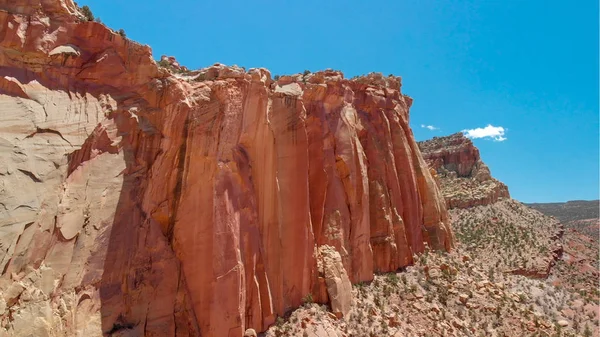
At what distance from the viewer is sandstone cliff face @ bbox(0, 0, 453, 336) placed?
11.6 m

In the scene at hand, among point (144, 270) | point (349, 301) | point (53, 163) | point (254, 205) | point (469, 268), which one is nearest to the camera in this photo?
point (53, 163)

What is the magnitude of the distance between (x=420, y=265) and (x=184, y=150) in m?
21.3

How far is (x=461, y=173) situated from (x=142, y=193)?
227 feet

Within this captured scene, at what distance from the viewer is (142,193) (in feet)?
47.7

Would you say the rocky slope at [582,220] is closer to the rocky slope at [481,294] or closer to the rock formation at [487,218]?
the rock formation at [487,218]

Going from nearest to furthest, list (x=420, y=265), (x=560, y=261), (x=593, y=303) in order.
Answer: (x=420, y=265) < (x=593, y=303) < (x=560, y=261)

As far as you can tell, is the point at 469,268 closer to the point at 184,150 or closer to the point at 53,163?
the point at 184,150

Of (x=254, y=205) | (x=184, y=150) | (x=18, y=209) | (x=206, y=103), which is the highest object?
(x=206, y=103)

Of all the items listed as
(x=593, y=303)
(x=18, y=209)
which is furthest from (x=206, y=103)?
(x=593, y=303)

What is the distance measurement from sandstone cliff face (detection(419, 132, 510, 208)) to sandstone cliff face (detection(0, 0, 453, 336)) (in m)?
44.4

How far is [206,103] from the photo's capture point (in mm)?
16062

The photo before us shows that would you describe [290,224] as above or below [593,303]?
above

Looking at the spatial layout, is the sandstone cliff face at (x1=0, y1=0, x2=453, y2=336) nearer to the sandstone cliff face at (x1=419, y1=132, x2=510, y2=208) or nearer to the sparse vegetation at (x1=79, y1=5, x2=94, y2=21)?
the sparse vegetation at (x1=79, y1=5, x2=94, y2=21)

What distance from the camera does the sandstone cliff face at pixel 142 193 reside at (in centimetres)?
1161
